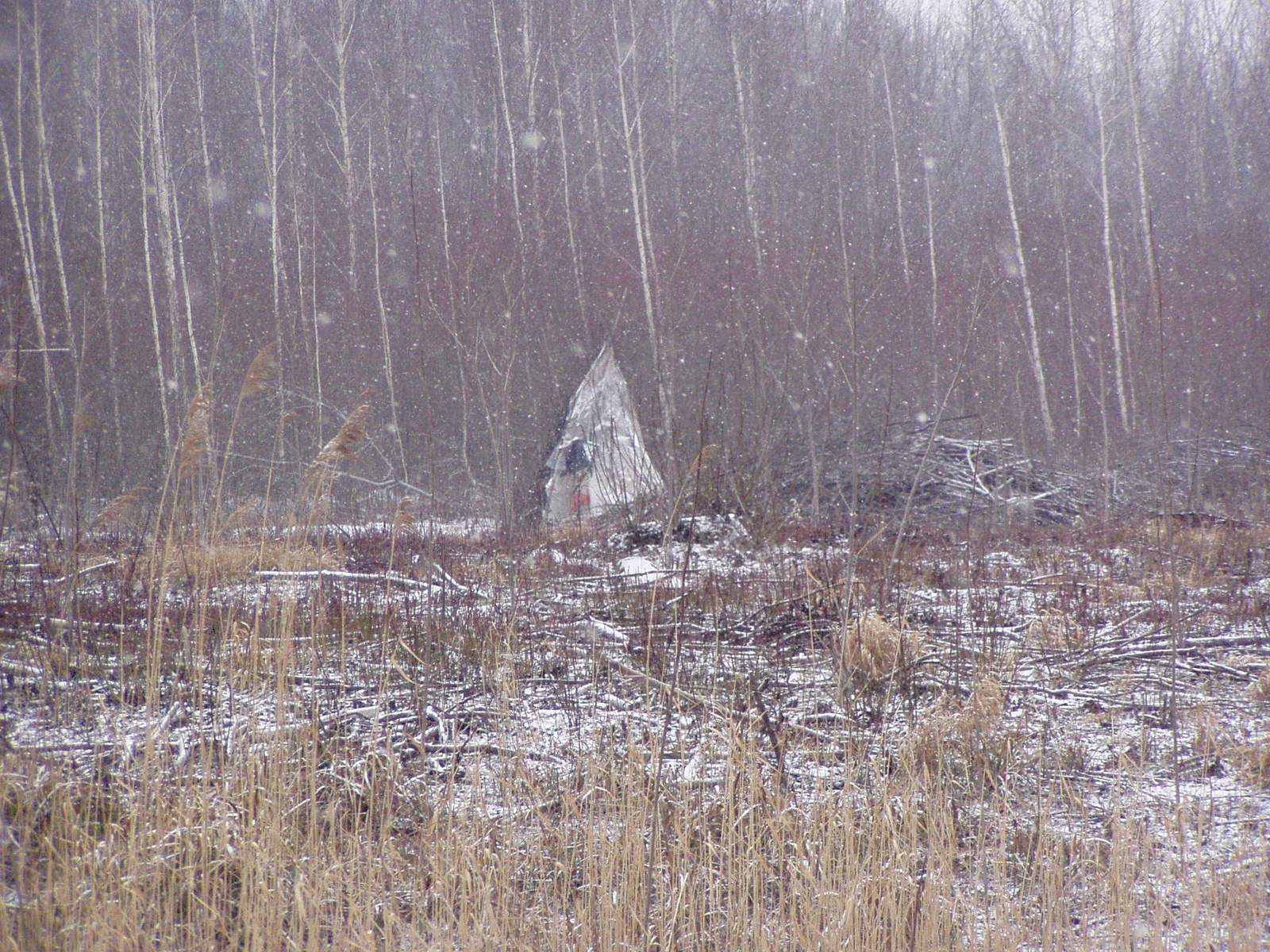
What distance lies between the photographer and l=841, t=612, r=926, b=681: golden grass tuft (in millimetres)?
3576

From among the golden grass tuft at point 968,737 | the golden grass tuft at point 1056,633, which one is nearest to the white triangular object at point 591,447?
the golden grass tuft at point 1056,633

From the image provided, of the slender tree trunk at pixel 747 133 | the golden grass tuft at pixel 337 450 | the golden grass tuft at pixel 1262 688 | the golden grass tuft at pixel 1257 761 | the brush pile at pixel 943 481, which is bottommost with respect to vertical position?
the golden grass tuft at pixel 1257 761

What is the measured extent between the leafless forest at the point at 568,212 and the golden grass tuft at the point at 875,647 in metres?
9.16

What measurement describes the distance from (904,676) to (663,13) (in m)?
17.4

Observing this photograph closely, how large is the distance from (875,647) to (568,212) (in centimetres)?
1409

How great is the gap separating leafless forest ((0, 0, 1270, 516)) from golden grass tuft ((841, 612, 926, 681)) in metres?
9.16

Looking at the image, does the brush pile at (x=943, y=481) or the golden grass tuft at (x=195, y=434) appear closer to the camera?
the golden grass tuft at (x=195, y=434)

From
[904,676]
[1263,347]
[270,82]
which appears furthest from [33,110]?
[1263,347]

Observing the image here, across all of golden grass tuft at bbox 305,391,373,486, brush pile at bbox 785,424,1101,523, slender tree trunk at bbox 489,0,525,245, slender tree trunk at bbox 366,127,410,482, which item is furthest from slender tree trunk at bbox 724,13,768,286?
golden grass tuft at bbox 305,391,373,486

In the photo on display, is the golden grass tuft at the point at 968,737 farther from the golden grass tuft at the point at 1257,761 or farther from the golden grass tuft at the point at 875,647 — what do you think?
the golden grass tuft at the point at 1257,761

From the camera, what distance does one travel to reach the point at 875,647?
11.9 feet

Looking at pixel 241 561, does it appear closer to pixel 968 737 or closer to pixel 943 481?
pixel 968 737

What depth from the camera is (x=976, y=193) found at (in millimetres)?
19656

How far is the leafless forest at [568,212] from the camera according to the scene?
14.3 meters
